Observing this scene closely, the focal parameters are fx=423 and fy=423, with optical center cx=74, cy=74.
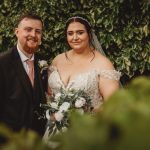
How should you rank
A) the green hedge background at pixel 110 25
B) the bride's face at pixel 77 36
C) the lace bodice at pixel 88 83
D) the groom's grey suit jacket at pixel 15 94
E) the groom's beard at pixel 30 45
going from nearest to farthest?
1. the groom's grey suit jacket at pixel 15 94
2. the groom's beard at pixel 30 45
3. the lace bodice at pixel 88 83
4. the bride's face at pixel 77 36
5. the green hedge background at pixel 110 25

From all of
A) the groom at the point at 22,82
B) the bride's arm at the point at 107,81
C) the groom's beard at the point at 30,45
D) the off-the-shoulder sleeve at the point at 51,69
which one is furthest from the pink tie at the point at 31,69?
the bride's arm at the point at 107,81

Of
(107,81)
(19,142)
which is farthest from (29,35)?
(19,142)

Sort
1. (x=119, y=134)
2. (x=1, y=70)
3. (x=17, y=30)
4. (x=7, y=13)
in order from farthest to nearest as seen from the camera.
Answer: (x=7, y=13) < (x=17, y=30) < (x=1, y=70) < (x=119, y=134)

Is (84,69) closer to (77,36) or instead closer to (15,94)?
(77,36)

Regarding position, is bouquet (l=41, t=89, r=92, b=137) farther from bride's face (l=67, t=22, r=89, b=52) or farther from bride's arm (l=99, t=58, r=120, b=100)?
bride's face (l=67, t=22, r=89, b=52)

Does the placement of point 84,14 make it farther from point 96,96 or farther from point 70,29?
point 96,96

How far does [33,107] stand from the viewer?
377cm

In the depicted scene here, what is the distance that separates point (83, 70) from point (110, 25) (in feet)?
3.71

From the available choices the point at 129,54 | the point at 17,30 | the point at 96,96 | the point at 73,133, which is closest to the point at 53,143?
the point at 73,133

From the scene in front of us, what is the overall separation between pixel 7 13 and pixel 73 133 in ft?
18.9

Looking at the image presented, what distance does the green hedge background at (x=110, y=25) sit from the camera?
5.40m

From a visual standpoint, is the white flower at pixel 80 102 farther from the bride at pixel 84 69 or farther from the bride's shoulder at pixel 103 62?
the bride's shoulder at pixel 103 62

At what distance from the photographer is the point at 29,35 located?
3.84m

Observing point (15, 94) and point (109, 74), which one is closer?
point (15, 94)
